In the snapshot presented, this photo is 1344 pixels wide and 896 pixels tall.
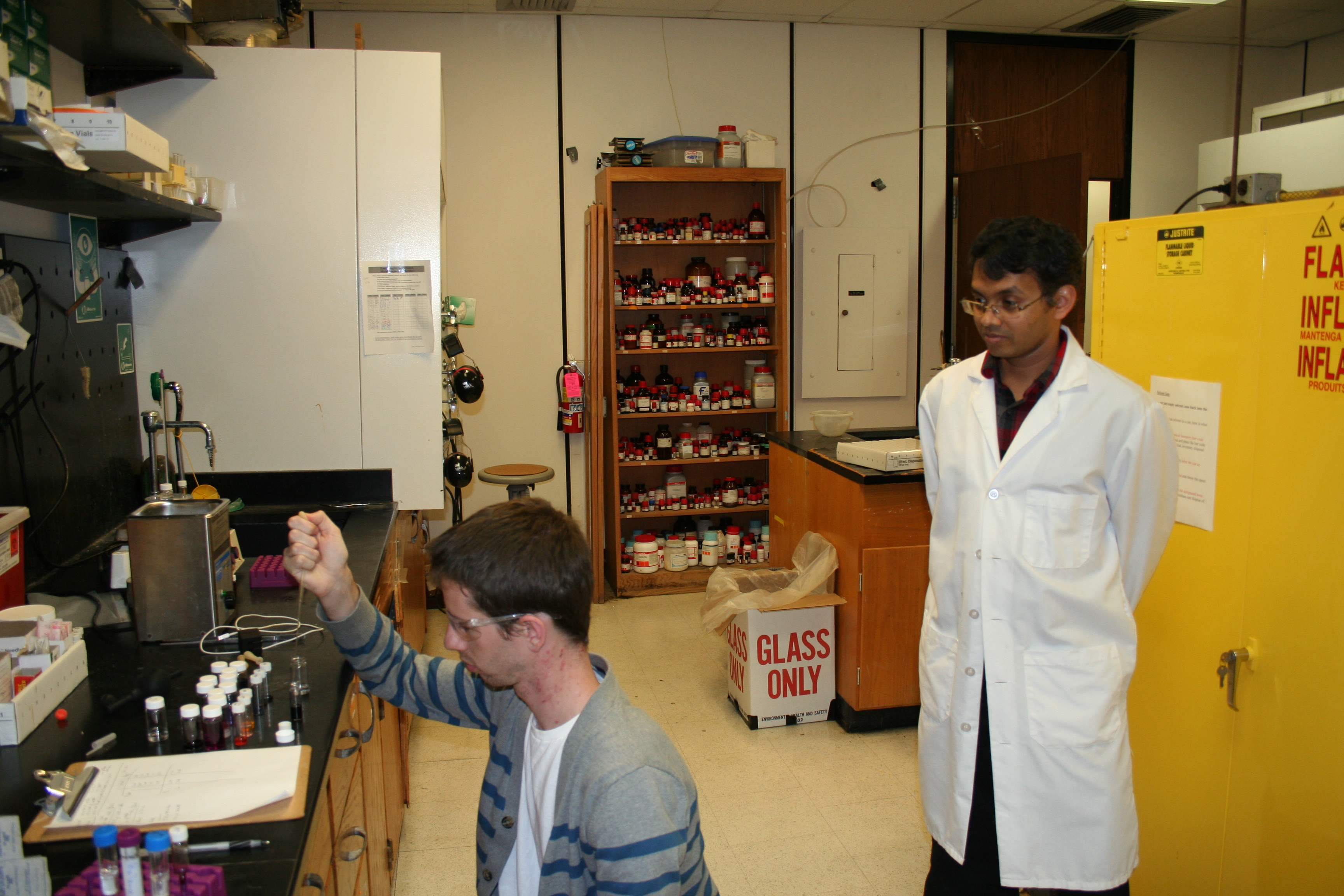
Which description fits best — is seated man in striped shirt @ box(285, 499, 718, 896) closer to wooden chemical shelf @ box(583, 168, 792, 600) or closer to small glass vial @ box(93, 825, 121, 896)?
small glass vial @ box(93, 825, 121, 896)

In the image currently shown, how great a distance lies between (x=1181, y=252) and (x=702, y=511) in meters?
3.25

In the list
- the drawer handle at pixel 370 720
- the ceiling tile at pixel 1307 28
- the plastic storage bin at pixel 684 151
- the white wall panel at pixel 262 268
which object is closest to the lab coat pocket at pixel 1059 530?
the drawer handle at pixel 370 720

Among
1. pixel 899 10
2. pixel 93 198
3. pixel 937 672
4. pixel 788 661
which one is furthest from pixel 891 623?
pixel 899 10

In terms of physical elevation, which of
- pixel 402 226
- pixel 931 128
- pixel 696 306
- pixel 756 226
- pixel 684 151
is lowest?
pixel 696 306

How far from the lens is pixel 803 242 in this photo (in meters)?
5.10

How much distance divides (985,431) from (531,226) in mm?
3502

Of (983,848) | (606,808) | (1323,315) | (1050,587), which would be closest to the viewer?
(606,808)

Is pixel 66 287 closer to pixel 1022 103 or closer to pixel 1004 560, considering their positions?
pixel 1004 560

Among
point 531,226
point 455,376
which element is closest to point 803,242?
point 531,226

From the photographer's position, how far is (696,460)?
489cm

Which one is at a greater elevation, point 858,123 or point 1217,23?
point 1217,23

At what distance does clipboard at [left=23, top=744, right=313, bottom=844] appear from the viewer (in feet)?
3.57

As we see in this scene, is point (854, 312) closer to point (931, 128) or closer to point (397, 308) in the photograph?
point (931, 128)

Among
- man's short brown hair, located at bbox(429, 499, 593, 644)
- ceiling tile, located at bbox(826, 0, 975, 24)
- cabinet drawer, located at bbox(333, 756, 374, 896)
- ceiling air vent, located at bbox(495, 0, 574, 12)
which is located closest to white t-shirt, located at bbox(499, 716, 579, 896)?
man's short brown hair, located at bbox(429, 499, 593, 644)
